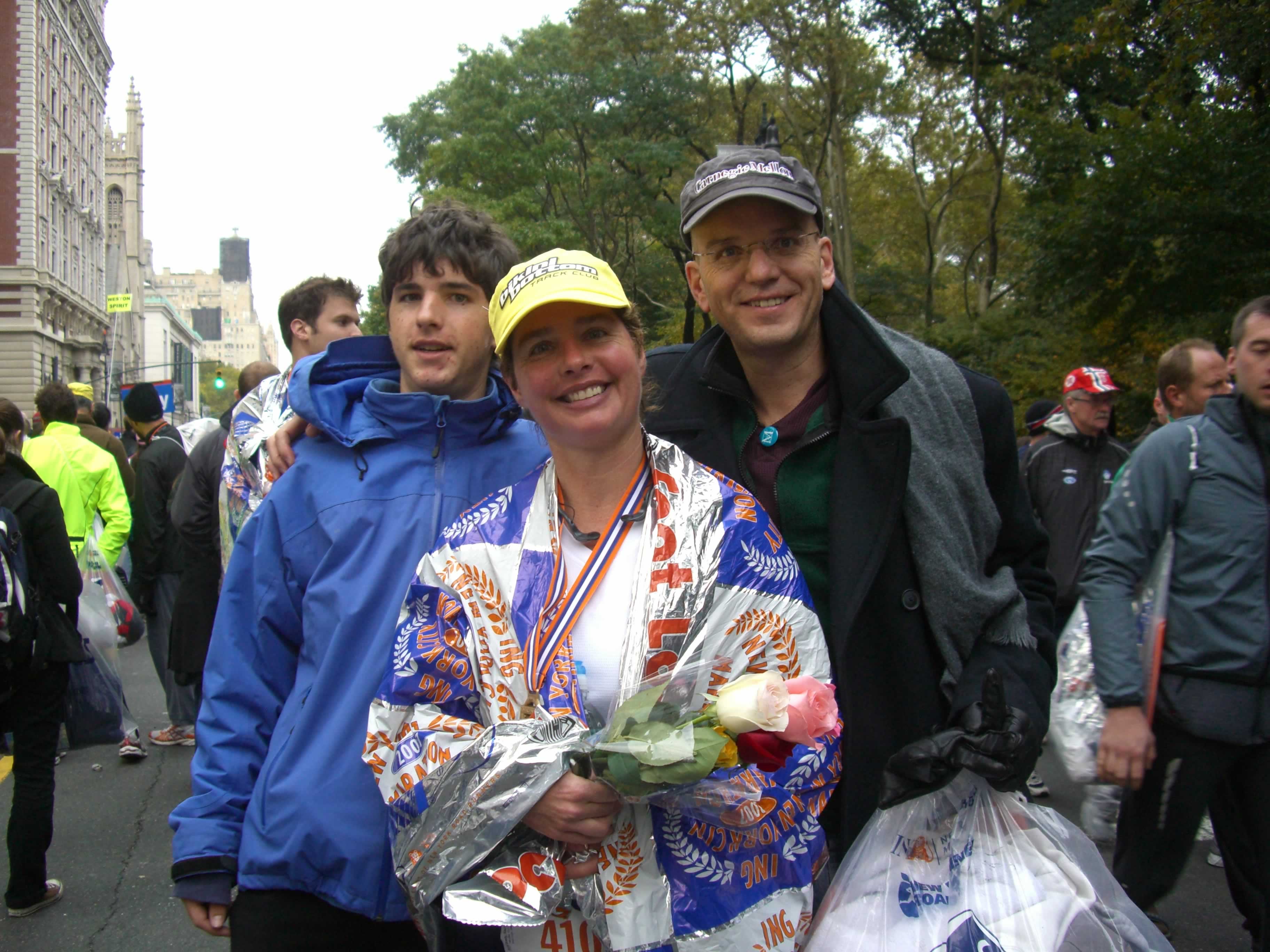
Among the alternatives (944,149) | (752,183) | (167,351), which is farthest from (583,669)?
(167,351)

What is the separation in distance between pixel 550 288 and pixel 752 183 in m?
0.62

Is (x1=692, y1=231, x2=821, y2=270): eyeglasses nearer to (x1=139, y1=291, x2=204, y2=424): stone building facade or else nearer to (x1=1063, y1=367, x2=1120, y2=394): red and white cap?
(x1=1063, y1=367, x2=1120, y2=394): red and white cap

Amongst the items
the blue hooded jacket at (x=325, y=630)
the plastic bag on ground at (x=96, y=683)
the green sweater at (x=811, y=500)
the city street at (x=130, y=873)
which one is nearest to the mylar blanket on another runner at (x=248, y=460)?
the blue hooded jacket at (x=325, y=630)

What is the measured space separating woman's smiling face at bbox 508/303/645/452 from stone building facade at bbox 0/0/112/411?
51.6 metres

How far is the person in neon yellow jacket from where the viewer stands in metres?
6.16

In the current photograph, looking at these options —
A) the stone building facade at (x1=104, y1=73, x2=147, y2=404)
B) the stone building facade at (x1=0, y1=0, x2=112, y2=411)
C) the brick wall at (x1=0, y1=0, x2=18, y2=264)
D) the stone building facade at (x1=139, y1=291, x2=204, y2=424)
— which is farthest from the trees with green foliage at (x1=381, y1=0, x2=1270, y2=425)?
the stone building facade at (x1=139, y1=291, x2=204, y2=424)

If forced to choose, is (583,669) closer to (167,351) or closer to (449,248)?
(449,248)

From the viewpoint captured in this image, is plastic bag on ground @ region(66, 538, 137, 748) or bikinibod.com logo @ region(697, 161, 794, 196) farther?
plastic bag on ground @ region(66, 538, 137, 748)

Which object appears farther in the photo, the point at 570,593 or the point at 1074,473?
the point at 1074,473

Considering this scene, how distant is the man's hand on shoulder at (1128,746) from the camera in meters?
3.04

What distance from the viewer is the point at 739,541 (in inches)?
72.9

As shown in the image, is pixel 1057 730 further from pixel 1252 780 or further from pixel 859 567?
pixel 859 567

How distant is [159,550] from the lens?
6547 millimetres

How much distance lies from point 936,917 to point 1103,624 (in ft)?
5.23
